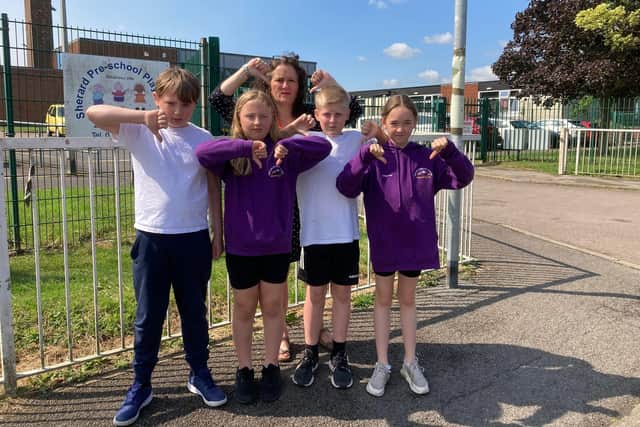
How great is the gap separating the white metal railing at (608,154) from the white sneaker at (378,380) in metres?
13.3

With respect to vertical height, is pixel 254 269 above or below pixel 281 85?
below

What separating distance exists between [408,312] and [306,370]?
2.32 ft

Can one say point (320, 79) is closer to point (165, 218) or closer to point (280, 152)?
point (280, 152)

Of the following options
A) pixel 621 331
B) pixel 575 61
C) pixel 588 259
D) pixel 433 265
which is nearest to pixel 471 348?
pixel 433 265

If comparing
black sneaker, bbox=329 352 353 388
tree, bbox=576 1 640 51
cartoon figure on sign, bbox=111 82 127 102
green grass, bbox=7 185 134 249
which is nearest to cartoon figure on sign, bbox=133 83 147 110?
cartoon figure on sign, bbox=111 82 127 102

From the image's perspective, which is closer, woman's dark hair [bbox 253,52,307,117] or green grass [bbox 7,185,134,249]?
woman's dark hair [bbox 253,52,307,117]

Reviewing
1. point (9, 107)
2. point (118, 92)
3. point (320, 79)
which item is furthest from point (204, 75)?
point (320, 79)

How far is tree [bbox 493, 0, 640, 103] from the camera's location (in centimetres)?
1878

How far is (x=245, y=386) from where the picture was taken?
2.97 m

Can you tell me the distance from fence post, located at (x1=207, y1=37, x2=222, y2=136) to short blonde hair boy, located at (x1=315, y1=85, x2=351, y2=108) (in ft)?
9.33

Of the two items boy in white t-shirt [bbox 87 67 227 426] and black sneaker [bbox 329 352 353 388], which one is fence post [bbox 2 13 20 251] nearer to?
boy in white t-shirt [bbox 87 67 227 426]

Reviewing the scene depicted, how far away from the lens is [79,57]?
18.7 ft

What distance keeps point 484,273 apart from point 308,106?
2974mm

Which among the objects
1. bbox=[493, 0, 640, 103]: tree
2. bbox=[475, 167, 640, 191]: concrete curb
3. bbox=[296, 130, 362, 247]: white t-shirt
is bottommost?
bbox=[475, 167, 640, 191]: concrete curb
